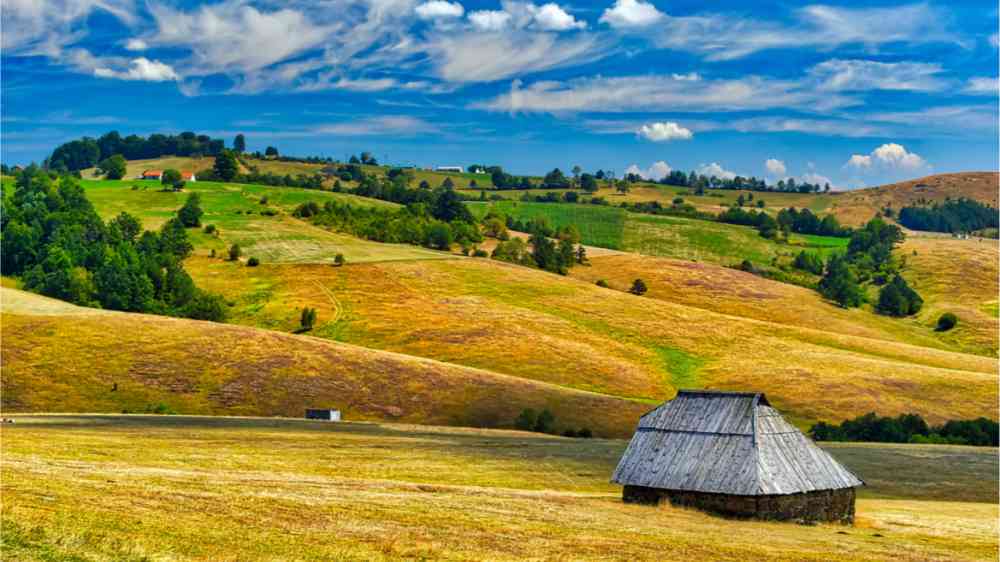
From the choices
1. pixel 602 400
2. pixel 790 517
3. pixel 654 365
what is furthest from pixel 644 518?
pixel 654 365

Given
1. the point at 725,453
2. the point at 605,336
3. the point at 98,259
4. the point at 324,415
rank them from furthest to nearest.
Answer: the point at 98,259 → the point at 605,336 → the point at 324,415 → the point at 725,453

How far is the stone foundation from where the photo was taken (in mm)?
48375

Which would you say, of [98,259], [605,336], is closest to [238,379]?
[605,336]

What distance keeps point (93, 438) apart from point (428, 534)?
37591 millimetres

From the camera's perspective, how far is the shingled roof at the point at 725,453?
4928 centimetres

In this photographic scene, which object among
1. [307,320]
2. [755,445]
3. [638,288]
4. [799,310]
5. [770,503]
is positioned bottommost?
[799,310]

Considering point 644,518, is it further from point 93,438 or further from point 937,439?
point 937,439

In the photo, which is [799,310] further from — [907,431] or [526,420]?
[526,420]

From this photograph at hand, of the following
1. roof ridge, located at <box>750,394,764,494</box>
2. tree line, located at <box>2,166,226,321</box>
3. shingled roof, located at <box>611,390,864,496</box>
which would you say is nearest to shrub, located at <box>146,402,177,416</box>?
tree line, located at <box>2,166,226,321</box>

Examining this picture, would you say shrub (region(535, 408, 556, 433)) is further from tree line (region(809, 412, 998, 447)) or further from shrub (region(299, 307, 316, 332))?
shrub (region(299, 307, 316, 332))

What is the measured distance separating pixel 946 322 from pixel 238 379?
132 m

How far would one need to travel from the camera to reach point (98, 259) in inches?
6550

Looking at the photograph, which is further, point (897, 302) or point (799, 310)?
point (897, 302)

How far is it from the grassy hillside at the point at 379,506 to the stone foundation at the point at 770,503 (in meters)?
1.10
